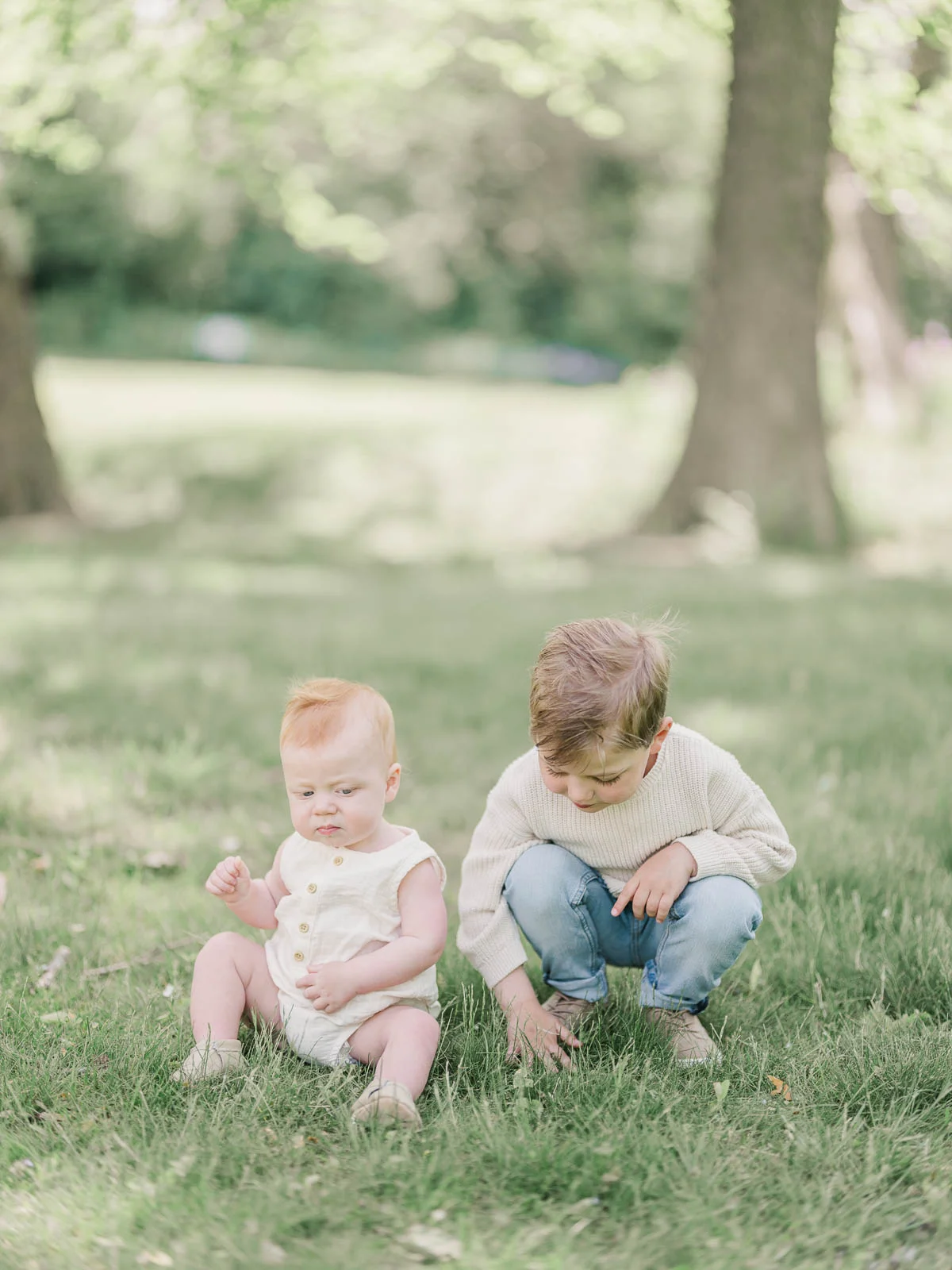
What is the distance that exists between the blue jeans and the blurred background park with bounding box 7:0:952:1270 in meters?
0.12

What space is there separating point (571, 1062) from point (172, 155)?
11.0 metres

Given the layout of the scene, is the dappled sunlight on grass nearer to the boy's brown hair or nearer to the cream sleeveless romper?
the cream sleeveless romper

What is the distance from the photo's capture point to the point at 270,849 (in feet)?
12.5

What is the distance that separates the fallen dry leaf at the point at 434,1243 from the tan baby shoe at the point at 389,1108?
289 millimetres

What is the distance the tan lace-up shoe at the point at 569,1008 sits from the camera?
2.78 m

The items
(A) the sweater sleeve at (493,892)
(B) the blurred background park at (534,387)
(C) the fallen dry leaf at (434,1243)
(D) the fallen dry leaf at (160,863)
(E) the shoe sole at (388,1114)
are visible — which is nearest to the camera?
(C) the fallen dry leaf at (434,1243)

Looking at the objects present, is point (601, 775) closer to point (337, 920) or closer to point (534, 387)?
point (337, 920)

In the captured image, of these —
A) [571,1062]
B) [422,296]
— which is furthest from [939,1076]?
[422,296]

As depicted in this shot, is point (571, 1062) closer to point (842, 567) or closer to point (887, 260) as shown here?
point (842, 567)

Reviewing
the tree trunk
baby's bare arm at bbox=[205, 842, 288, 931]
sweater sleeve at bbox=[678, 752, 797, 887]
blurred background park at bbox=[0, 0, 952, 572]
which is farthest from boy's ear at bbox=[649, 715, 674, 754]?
the tree trunk

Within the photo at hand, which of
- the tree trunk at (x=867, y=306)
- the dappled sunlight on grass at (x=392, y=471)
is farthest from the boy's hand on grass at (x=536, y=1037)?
the tree trunk at (x=867, y=306)

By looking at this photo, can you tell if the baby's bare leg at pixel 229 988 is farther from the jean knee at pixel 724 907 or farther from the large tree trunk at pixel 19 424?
the large tree trunk at pixel 19 424

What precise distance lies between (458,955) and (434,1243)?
43.4 inches

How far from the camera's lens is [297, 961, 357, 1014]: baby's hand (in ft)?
8.31
